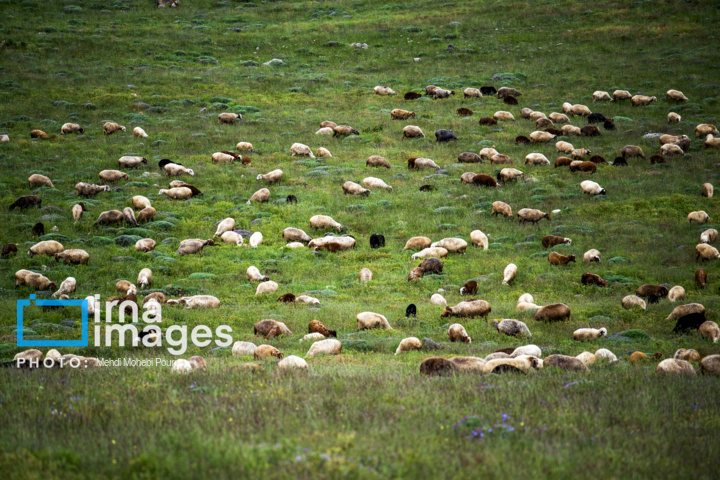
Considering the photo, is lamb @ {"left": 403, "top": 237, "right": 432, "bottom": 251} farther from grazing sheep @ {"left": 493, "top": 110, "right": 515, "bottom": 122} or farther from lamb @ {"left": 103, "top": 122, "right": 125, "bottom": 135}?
lamb @ {"left": 103, "top": 122, "right": 125, "bottom": 135}

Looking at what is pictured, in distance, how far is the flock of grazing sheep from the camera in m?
12.4

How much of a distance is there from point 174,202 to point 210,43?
35638 millimetres

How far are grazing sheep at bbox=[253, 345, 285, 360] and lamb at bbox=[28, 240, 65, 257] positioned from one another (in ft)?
38.6

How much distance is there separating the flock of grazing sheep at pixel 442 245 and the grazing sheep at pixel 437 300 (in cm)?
4

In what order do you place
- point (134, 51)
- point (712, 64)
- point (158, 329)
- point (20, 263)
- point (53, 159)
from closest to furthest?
point (158, 329) < point (20, 263) < point (53, 159) < point (712, 64) < point (134, 51)

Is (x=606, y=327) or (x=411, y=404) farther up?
(x=411, y=404)

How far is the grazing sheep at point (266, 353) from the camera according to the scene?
12947 mm

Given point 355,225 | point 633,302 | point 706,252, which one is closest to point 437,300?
point 633,302

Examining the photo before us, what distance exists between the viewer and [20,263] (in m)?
20.2

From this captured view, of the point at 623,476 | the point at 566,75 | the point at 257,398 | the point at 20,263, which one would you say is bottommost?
the point at 20,263

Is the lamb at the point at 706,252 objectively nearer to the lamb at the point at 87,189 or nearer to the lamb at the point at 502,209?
the lamb at the point at 502,209

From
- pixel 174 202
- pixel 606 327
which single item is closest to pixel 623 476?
pixel 606 327

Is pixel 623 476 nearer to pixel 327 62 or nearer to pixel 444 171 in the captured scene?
pixel 444 171

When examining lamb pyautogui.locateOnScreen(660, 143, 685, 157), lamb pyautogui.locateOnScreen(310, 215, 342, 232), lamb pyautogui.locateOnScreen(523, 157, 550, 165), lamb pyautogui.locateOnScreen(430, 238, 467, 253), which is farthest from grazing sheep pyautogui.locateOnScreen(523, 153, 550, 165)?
lamb pyautogui.locateOnScreen(310, 215, 342, 232)
